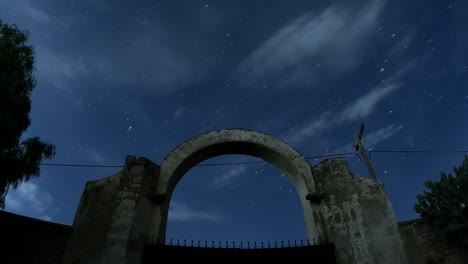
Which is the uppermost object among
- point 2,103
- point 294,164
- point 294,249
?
point 2,103

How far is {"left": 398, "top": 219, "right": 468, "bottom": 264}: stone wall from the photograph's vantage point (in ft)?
21.8

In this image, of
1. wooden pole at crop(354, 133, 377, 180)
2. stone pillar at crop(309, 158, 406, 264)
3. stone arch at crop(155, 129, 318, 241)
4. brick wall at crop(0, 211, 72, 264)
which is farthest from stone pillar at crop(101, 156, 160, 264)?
wooden pole at crop(354, 133, 377, 180)

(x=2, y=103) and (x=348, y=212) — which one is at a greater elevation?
(x=2, y=103)

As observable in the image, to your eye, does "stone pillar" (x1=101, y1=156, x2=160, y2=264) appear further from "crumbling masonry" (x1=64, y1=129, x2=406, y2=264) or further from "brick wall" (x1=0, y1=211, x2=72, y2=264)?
"brick wall" (x1=0, y1=211, x2=72, y2=264)

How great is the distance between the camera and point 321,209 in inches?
298

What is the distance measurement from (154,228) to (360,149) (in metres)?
8.67

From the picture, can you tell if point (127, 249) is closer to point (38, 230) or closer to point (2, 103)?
point (38, 230)

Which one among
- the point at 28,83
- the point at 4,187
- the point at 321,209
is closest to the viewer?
the point at 321,209

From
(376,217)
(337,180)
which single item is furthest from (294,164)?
(376,217)

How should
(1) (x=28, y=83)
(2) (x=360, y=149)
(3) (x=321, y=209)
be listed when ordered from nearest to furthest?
(3) (x=321, y=209) → (1) (x=28, y=83) → (2) (x=360, y=149)

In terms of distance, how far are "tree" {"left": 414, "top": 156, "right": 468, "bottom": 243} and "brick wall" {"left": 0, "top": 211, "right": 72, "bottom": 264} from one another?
801 cm

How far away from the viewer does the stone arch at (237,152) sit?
7.85 metres

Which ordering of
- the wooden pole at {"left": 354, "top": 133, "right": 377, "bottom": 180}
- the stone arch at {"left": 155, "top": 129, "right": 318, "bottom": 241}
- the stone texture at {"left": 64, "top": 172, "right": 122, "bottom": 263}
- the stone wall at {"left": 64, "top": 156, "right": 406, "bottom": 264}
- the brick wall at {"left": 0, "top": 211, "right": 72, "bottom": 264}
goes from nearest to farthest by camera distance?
1. the brick wall at {"left": 0, "top": 211, "right": 72, "bottom": 264}
2. the stone texture at {"left": 64, "top": 172, "right": 122, "bottom": 263}
3. the stone wall at {"left": 64, "top": 156, "right": 406, "bottom": 264}
4. the stone arch at {"left": 155, "top": 129, "right": 318, "bottom": 241}
5. the wooden pole at {"left": 354, "top": 133, "right": 377, "bottom": 180}

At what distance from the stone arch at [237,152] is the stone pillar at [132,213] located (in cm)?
33
